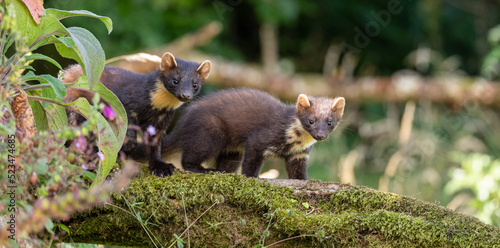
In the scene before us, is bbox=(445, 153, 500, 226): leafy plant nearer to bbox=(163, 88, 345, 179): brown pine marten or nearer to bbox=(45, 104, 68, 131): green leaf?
bbox=(163, 88, 345, 179): brown pine marten

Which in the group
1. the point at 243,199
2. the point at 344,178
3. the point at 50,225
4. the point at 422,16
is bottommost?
the point at 344,178

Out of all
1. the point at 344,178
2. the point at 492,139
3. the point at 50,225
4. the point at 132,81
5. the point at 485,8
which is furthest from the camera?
the point at 485,8

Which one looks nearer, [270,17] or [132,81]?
[132,81]

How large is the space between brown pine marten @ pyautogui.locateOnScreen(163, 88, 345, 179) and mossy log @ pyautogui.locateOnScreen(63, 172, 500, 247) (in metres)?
1.29

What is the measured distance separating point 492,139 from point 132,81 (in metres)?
7.90

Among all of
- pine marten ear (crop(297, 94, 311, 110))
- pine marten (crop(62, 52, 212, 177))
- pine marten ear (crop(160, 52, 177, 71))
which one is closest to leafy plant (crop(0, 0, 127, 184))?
pine marten (crop(62, 52, 212, 177))

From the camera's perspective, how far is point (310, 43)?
1428 cm

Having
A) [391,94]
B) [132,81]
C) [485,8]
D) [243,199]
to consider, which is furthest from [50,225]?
[485,8]

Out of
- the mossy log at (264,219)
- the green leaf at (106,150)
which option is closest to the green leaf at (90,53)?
the green leaf at (106,150)

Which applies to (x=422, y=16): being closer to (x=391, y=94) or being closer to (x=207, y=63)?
(x=391, y=94)

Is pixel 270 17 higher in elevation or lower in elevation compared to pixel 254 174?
higher

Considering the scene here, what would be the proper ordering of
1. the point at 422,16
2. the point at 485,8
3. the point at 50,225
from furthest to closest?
the point at 485,8 → the point at 422,16 → the point at 50,225

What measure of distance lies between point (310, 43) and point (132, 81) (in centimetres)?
915

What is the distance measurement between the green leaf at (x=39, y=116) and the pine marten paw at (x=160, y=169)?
0.91m
